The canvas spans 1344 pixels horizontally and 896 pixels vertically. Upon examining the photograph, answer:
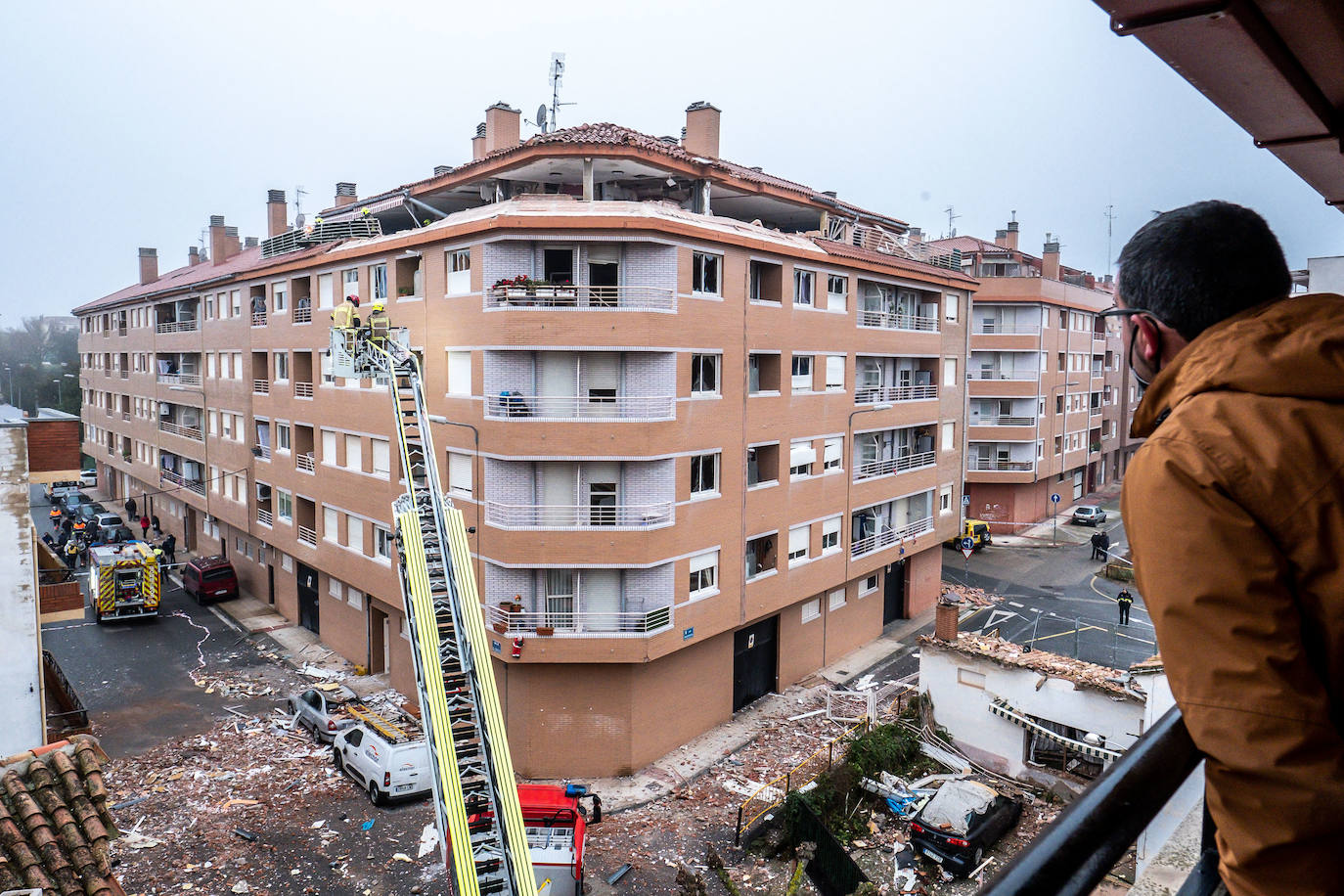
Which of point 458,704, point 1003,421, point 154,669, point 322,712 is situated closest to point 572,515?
point 458,704

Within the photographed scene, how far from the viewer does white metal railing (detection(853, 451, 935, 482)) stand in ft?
91.7

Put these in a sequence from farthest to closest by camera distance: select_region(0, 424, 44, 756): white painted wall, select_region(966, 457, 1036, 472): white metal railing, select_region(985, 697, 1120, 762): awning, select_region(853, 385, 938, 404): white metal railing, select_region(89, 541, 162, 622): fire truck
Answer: select_region(966, 457, 1036, 472): white metal railing → select_region(89, 541, 162, 622): fire truck → select_region(853, 385, 938, 404): white metal railing → select_region(985, 697, 1120, 762): awning → select_region(0, 424, 44, 756): white painted wall

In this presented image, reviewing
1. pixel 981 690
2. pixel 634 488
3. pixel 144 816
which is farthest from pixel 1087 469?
pixel 144 816

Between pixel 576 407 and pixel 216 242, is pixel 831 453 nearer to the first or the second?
pixel 576 407

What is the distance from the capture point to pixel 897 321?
29781 mm

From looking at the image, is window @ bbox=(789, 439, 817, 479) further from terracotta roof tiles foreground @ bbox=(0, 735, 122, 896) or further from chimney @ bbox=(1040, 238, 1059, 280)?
chimney @ bbox=(1040, 238, 1059, 280)

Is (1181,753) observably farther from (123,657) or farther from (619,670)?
(123,657)

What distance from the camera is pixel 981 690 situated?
20219 millimetres

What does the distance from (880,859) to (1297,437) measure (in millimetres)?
17234

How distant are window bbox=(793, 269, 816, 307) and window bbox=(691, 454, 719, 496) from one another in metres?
5.76

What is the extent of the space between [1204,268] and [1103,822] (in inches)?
49.2

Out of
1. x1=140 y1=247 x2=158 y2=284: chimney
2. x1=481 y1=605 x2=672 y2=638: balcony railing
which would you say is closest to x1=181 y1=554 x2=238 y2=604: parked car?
x1=481 y1=605 x2=672 y2=638: balcony railing

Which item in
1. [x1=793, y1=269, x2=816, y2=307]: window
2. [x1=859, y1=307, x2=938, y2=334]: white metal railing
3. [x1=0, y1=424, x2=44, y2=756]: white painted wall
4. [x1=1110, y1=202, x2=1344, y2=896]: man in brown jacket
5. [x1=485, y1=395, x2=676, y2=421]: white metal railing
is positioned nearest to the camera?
[x1=1110, y1=202, x2=1344, y2=896]: man in brown jacket

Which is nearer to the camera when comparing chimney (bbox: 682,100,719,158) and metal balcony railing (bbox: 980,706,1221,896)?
metal balcony railing (bbox: 980,706,1221,896)
